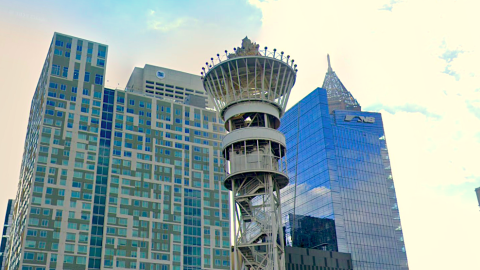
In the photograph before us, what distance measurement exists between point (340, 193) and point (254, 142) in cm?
10350

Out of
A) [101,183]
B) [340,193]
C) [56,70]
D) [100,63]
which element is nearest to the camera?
[101,183]

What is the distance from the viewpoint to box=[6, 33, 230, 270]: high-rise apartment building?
124 m

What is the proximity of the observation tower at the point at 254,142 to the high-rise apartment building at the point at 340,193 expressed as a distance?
314ft

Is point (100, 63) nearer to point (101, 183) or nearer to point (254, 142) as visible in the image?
point (101, 183)

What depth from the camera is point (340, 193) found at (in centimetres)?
16850

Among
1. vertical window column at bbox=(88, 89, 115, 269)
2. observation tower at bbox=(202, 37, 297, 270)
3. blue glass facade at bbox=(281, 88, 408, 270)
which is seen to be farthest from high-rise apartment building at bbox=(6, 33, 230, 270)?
observation tower at bbox=(202, 37, 297, 270)

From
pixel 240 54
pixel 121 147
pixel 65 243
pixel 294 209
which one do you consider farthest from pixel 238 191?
pixel 294 209

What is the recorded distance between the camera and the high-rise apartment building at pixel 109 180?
124 m

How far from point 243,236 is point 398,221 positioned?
124 metres

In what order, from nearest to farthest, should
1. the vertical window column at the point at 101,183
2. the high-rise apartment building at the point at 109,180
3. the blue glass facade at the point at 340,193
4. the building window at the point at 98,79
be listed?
1. the high-rise apartment building at the point at 109,180
2. the vertical window column at the point at 101,183
3. the building window at the point at 98,79
4. the blue glass facade at the point at 340,193

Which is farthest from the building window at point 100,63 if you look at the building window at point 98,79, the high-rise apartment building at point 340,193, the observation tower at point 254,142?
the observation tower at point 254,142

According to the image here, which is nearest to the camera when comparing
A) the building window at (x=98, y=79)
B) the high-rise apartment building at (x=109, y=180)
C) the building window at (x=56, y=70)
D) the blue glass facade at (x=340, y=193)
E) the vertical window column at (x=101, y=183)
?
the high-rise apartment building at (x=109, y=180)

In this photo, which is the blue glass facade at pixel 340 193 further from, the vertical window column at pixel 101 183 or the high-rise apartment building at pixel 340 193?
the vertical window column at pixel 101 183

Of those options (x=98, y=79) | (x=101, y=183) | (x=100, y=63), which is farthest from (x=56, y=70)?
(x=101, y=183)
